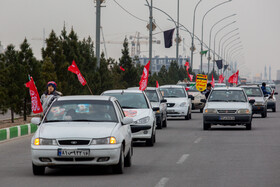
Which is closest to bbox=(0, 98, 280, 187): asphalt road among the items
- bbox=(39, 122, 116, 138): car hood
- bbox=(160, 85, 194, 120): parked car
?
bbox=(39, 122, 116, 138): car hood

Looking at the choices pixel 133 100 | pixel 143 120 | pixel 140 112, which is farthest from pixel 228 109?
pixel 143 120

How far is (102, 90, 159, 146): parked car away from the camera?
62.1 ft

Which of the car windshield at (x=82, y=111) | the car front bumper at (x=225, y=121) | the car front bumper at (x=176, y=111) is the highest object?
the car windshield at (x=82, y=111)

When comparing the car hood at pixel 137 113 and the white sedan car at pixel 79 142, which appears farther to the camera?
the car hood at pixel 137 113

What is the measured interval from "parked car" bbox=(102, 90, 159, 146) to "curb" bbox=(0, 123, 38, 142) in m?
3.39

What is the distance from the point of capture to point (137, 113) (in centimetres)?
1961

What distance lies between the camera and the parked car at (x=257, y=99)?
3712cm

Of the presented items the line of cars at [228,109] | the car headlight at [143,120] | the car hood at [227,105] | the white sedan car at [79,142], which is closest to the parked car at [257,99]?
the line of cars at [228,109]

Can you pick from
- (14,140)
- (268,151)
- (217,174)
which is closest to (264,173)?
(217,174)

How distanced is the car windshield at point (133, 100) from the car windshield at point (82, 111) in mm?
7190

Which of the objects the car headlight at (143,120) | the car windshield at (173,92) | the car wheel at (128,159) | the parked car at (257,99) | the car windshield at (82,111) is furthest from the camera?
the parked car at (257,99)

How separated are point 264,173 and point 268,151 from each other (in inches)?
191

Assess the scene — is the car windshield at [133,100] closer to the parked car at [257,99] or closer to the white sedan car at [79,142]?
the white sedan car at [79,142]

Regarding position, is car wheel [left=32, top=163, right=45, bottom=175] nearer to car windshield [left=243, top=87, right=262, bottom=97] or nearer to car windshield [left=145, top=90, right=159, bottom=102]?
car windshield [left=145, top=90, right=159, bottom=102]
